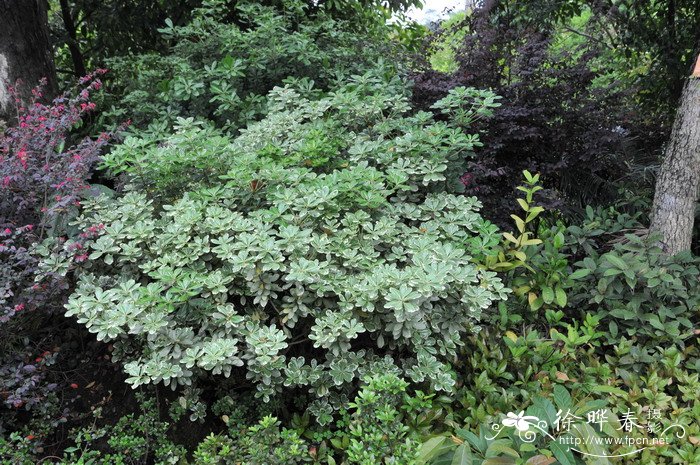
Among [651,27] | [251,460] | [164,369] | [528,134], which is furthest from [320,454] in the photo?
[651,27]

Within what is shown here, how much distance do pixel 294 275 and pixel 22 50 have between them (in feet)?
11.4

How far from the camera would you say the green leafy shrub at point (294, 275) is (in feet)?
8.38

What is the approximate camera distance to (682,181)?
3.66 m

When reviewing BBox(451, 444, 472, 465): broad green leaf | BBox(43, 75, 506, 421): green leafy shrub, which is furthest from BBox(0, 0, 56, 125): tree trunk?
BBox(451, 444, 472, 465): broad green leaf

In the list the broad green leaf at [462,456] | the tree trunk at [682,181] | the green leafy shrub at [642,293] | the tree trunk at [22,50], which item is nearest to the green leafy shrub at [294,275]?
the broad green leaf at [462,456]

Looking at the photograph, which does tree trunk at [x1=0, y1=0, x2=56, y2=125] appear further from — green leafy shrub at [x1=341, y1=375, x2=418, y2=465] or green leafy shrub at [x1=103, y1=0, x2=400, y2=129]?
green leafy shrub at [x1=341, y1=375, x2=418, y2=465]

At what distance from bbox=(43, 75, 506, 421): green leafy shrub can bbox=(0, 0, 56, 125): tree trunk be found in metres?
1.90

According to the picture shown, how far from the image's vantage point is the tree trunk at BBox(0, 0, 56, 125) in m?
4.30

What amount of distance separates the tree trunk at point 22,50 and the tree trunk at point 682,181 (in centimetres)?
482

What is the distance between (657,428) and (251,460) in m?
1.90

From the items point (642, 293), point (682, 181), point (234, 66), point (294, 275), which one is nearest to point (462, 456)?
point (294, 275)

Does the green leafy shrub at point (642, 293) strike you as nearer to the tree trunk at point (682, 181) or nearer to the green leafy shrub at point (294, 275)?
the tree trunk at point (682, 181)

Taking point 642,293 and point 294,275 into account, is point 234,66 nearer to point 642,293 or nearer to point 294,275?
point 294,275

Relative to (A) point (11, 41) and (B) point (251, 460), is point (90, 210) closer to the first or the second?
(B) point (251, 460)
